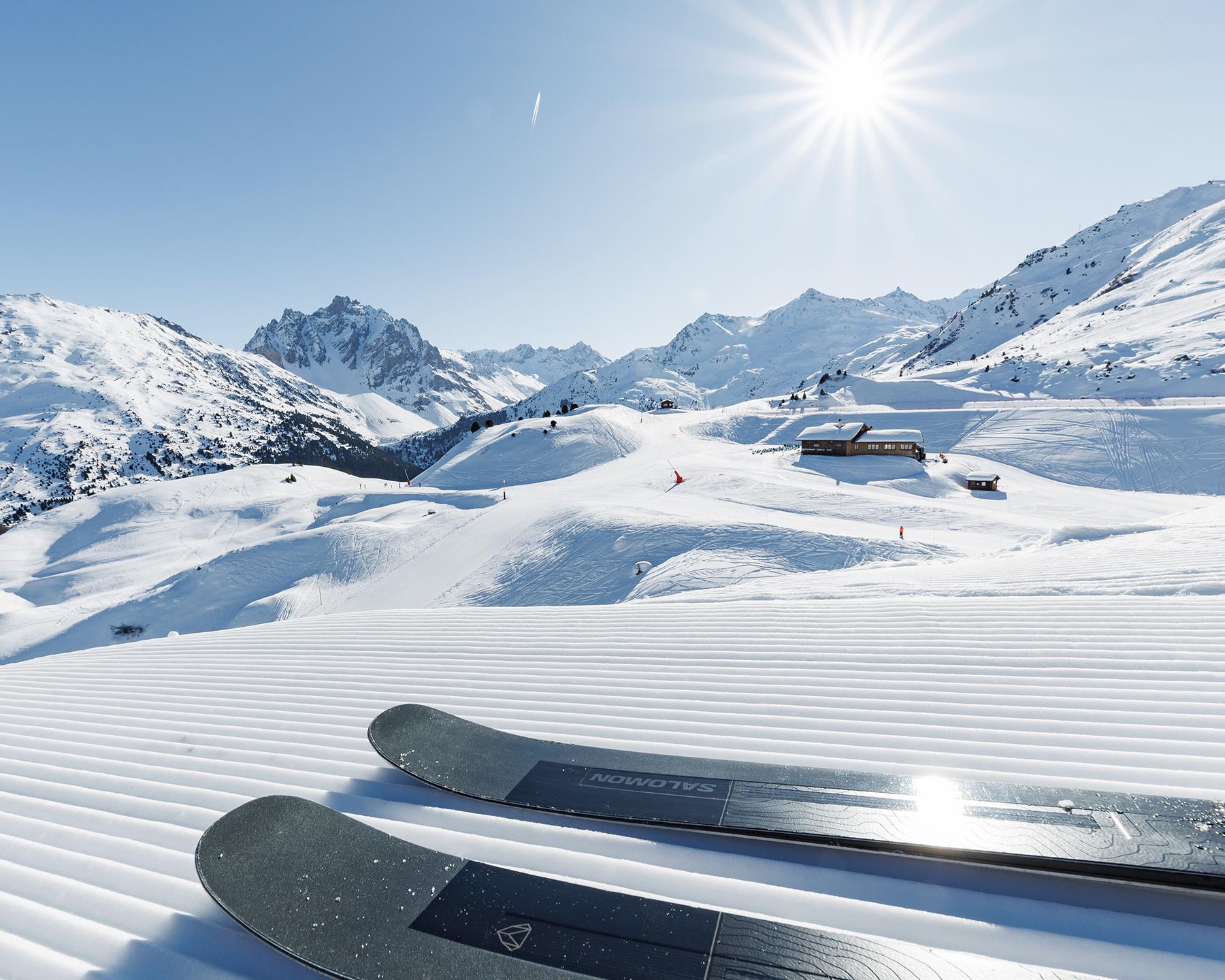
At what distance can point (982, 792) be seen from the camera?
342cm

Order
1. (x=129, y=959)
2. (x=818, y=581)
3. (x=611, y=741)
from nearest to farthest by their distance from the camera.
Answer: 1. (x=129, y=959)
2. (x=611, y=741)
3. (x=818, y=581)

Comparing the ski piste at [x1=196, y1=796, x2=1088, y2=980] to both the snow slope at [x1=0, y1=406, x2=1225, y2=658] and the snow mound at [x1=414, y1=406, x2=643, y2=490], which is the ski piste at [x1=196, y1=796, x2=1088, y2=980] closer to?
the snow slope at [x1=0, y1=406, x2=1225, y2=658]

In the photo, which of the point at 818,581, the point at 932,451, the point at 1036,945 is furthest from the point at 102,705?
the point at 932,451

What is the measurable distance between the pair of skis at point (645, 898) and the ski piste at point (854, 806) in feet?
0.04

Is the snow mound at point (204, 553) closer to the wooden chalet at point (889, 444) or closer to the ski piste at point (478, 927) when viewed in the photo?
the ski piste at point (478, 927)

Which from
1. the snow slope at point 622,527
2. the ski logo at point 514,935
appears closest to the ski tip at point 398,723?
the ski logo at point 514,935

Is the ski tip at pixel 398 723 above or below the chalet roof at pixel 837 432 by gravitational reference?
below

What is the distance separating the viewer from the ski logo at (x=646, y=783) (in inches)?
147

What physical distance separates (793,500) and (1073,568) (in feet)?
60.4

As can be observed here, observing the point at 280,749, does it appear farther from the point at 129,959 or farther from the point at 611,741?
the point at 611,741

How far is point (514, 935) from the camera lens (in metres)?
2.69

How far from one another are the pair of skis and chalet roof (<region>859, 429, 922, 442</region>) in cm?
4105

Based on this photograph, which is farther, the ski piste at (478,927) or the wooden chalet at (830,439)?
the wooden chalet at (830,439)

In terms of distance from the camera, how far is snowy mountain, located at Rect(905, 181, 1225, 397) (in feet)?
153
